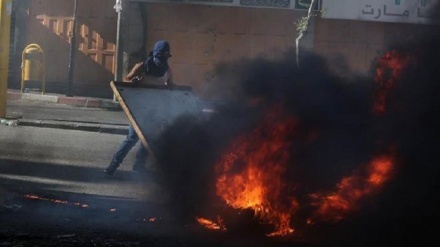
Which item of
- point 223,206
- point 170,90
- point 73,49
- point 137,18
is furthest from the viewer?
point 137,18

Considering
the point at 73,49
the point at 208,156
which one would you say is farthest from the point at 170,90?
the point at 73,49

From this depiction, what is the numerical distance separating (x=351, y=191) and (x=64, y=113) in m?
Answer: 11.6

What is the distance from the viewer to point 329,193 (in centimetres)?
738

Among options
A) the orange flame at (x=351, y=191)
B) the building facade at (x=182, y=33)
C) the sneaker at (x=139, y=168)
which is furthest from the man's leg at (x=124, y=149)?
the building facade at (x=182, y=33)

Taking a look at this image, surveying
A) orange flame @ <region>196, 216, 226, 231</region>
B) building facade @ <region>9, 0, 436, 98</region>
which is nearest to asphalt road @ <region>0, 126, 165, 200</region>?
orange flame @ <region>196, 216, 226, 231</region>

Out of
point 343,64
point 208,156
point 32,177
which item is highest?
point 343,64

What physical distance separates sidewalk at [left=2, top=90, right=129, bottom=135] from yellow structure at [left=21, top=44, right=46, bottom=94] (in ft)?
1.20

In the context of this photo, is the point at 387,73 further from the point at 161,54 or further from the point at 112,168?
the point at 112,168

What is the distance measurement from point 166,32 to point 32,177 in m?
12.5

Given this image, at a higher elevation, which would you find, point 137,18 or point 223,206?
point 137,18

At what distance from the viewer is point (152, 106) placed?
9055mm

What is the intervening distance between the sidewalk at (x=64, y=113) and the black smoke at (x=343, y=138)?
8.12 meters

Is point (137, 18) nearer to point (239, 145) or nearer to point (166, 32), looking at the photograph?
point (166, 32)

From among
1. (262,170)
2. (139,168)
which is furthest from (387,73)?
(139,168)
